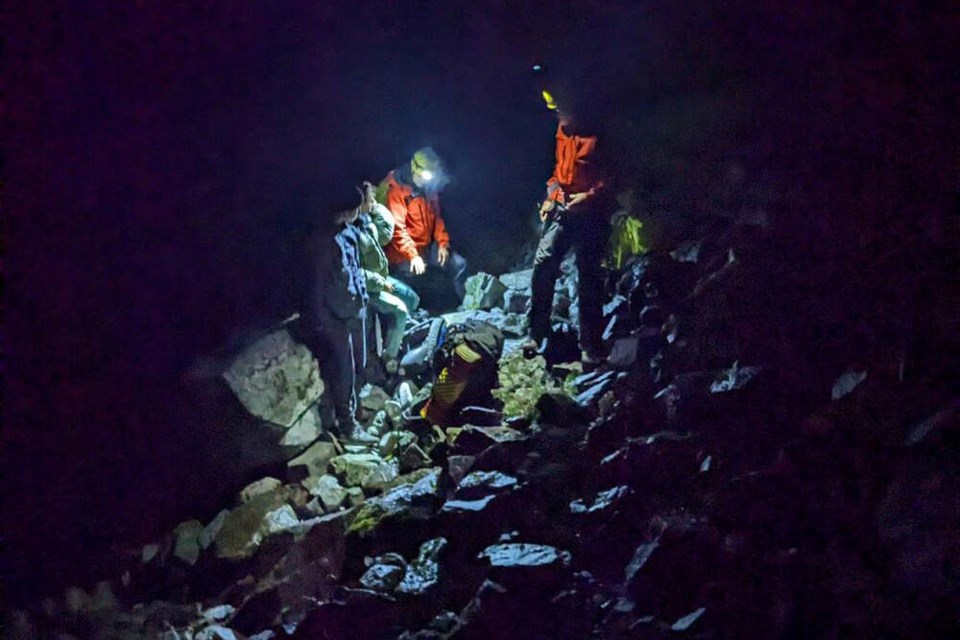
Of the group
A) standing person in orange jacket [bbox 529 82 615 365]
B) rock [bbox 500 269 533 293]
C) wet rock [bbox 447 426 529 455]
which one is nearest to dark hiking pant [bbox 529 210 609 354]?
standing person in orange jacket [bbox 529 82 615 365]

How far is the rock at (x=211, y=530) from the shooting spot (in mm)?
6363

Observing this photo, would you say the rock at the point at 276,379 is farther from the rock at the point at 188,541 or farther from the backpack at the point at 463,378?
the backpack at the point at 463,378

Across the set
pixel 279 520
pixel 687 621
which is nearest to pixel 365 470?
pixel 279 520

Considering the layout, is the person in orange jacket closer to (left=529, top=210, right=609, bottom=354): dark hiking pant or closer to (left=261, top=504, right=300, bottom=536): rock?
(left=529, top=210, right=609, bottom=354): dark hiking pant

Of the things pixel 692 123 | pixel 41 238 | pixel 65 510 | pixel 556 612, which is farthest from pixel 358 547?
pixel 692 123

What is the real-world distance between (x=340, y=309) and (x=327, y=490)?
2158 mm

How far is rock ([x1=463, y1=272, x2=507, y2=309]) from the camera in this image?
10.5 m

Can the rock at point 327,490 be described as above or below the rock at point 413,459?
below

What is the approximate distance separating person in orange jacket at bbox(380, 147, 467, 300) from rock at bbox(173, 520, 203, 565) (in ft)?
15.1

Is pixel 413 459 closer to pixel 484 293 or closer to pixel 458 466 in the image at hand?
pixel 458 466

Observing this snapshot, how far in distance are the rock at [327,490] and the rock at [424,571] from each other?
5.77ft

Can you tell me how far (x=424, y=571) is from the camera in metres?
5.01

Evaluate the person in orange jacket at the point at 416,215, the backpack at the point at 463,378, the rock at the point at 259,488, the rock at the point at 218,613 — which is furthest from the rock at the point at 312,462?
the person in orange jacket at the point at 416,215

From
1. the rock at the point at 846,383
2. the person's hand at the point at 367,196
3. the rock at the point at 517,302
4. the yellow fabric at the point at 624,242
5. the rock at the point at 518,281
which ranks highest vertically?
the person's hand at the point at 367,196
